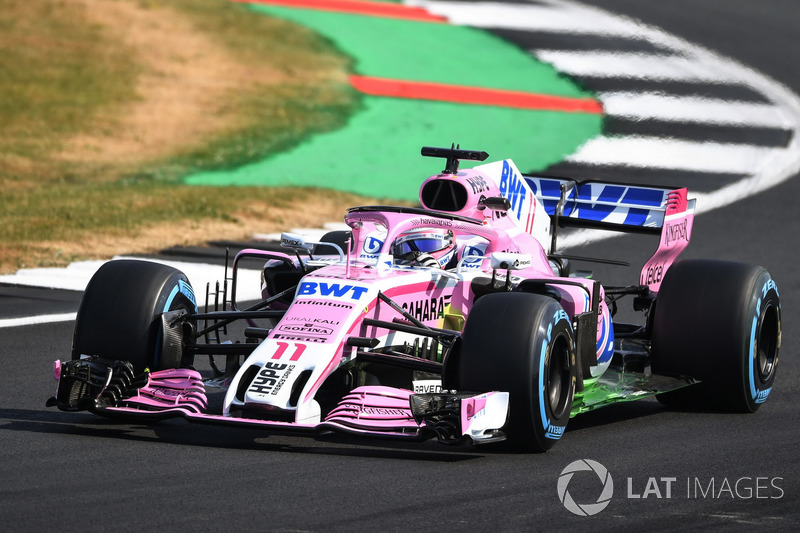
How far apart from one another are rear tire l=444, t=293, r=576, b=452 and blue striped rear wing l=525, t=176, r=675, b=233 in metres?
3.14

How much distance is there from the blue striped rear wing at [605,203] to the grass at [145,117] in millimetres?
5267

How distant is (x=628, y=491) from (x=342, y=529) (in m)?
1.70

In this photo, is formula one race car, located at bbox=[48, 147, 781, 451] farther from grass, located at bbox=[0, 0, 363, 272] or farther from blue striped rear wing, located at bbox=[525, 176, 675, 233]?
grass, located at bbox=[0, 0, 363, 272]

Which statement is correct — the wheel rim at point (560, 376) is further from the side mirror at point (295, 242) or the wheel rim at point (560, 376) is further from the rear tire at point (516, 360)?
the side mirror at point (295, 242)

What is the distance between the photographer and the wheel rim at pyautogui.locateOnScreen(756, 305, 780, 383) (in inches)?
401

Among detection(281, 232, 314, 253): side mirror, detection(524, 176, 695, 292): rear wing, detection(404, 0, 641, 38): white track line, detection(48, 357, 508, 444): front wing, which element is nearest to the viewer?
detection(48, 357, 508, 444): front wing

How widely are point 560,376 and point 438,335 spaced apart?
2.64 ft

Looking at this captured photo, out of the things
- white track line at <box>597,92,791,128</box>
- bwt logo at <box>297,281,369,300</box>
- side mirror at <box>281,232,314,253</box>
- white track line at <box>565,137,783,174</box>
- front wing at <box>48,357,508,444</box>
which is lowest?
front wing at <box>48,357,508,444</box>

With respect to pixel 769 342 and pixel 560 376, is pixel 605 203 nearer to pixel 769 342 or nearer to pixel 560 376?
pixel 769 342

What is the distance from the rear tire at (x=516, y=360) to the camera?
7.95 meters

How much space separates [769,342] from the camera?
408 inches

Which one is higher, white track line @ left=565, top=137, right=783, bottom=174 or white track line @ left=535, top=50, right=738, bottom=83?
white track line @ left=535, top=50, right=738, bottom=83

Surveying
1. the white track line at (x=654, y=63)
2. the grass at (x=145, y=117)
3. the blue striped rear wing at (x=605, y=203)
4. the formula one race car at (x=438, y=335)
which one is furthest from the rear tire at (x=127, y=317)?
the white track line at (x=654, y=63)

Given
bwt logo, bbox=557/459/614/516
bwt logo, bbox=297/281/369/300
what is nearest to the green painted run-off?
bwt logo, bbox=297/281/369/300
